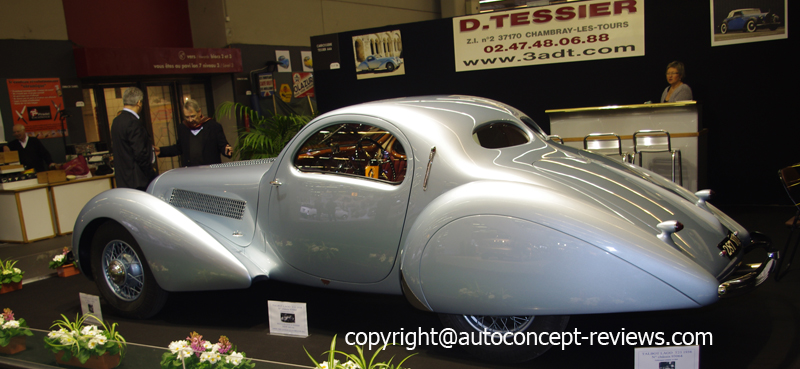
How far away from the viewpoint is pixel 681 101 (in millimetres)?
5652

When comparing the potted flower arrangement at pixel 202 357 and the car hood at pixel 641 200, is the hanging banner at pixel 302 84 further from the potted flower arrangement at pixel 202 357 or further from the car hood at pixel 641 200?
the potted flower arrangement at pixel 202 357

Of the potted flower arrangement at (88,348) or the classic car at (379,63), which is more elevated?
the classic car at (379,63)

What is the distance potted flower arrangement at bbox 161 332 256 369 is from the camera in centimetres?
230

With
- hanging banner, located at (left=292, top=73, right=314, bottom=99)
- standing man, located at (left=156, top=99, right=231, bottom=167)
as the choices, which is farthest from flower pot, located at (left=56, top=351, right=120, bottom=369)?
hanging banner, located at (left=292, top=73, right=314, bottom=99)

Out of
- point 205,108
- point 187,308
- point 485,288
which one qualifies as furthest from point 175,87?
point 485,288

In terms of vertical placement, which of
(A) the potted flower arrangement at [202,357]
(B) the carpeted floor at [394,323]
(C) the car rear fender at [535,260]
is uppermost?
(C) the car rear fender at [535,260]

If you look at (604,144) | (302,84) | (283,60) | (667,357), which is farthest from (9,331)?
(302,84)

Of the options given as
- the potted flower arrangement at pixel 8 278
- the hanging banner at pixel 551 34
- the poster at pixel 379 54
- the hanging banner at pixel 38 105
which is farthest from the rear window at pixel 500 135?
the hanging banner at pixel 38 105

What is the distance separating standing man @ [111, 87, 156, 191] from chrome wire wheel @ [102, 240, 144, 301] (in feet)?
4.39

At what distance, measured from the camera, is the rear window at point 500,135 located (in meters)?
3.09

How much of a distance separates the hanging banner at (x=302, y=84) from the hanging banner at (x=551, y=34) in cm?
656

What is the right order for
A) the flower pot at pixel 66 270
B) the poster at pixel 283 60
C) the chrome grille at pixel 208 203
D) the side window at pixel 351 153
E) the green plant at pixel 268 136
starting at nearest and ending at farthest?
the side window at pixel 351 153
the chrome grille at pixel 208 203
the flower pot at pixel 66 270
the green plant at pixel 268 136
the poster at pixel 283 60

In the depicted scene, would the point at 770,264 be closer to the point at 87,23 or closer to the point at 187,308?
the point at 187,308

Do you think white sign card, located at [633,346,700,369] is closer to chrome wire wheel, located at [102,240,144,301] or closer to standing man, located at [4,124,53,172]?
chrome wire wheel, located at [102,240,144,301]
